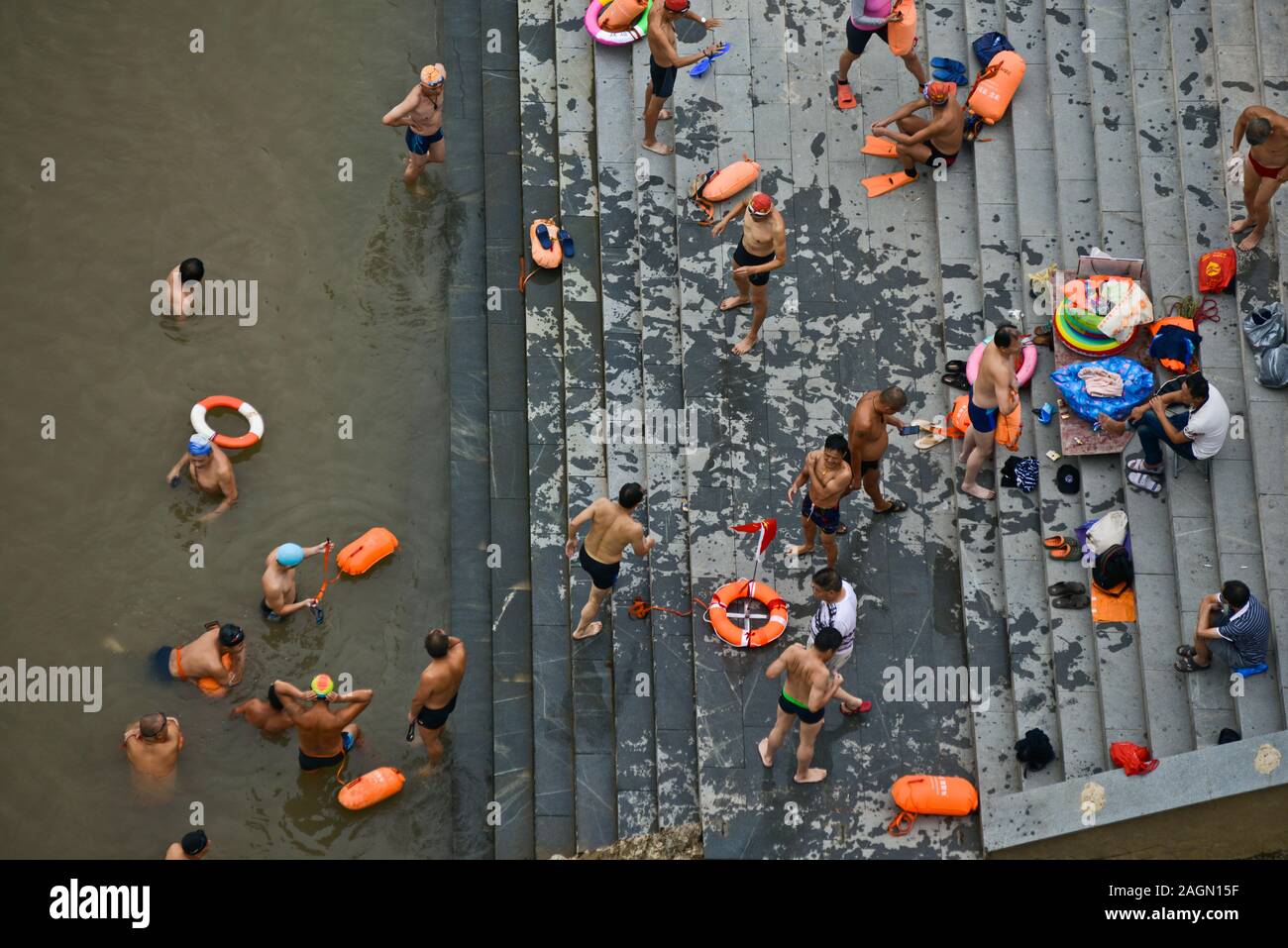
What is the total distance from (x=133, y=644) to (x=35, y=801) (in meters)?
1.55

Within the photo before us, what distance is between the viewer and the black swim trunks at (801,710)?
1226 cm

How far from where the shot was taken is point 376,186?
16.8 m

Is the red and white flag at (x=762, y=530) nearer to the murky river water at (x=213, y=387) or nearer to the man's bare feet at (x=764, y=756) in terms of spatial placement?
the man's bare feet at (x=764, y=756)

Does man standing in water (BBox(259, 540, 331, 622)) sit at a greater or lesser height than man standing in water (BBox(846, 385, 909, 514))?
lesser

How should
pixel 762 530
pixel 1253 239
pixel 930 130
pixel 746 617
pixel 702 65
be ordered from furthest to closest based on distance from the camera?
pixel 702 65
pixel 930 130
pixel 762 530
pixel 1253 239
pixel 746 617

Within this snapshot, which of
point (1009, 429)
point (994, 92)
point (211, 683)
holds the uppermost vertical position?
point (994, 92)

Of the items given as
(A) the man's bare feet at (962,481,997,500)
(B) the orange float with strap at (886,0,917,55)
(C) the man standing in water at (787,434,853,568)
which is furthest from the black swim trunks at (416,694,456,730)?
(B) the orange float with strap at (886,0,917,55)

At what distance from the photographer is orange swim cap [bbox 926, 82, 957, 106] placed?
572 inches

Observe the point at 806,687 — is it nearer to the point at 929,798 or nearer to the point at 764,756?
the point at 764,756

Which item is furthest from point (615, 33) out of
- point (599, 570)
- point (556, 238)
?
point (599, 570)

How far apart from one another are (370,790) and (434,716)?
0.92 metres

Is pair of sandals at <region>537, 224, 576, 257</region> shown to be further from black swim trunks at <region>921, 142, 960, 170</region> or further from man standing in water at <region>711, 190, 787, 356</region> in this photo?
black swim trunks at <region>921, 142, 960, 170</region>

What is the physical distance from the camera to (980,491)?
543 inches

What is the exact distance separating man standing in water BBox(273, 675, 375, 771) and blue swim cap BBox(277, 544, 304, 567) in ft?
3.71
